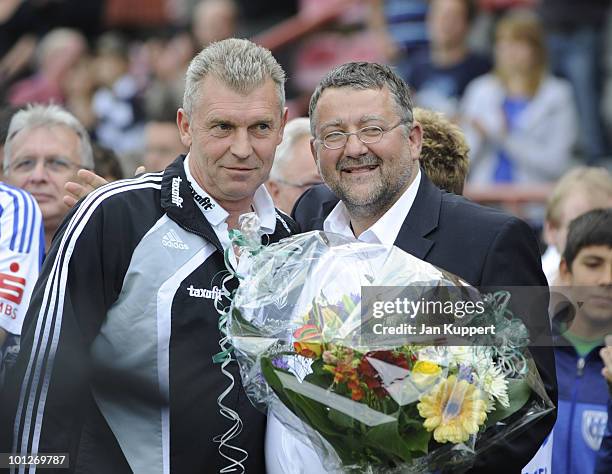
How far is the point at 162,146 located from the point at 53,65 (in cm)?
489

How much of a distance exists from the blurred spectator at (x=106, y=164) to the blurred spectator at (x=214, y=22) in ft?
18.4

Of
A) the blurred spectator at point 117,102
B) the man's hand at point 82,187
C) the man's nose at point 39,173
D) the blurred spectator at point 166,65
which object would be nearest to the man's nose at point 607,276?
the man's hand at point 82,187

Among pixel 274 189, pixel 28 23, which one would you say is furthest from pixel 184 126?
pixel 28 23

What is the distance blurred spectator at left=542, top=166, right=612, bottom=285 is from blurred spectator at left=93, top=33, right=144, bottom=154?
5.74 m

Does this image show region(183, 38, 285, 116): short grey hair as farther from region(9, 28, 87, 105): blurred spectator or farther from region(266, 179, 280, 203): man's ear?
region(9, 28, 87, 105): blurred spectator

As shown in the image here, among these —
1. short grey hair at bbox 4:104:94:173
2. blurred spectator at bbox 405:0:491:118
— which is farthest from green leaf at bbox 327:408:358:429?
blurred spectator at bbox 405:0:491:118

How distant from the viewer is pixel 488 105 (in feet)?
32.7

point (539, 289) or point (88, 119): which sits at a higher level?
point (88, 119)

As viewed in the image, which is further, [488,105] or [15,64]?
[15,64]

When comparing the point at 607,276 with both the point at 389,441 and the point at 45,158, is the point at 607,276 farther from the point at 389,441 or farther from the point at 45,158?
the point at 45,158

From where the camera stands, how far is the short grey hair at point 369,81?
437 centimetres

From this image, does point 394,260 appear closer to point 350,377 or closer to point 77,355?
point 350,377

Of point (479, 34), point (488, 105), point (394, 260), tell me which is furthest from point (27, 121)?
point (479, 34)

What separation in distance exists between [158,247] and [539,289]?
1.28m
